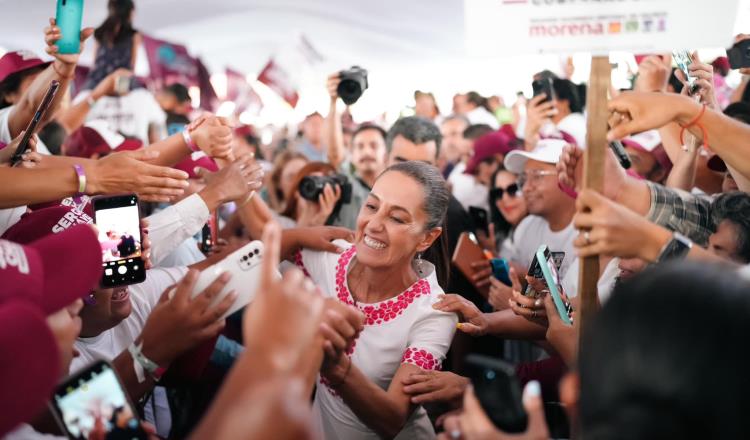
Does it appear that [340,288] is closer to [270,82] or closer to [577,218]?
[577,218]

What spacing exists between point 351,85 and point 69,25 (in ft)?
6.04

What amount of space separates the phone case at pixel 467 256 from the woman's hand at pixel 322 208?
850 millimetres

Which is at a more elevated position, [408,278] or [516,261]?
[408,278]

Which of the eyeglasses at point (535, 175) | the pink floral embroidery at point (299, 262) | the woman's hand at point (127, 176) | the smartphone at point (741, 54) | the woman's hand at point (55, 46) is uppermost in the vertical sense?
the woman's hand at point (55, 46)

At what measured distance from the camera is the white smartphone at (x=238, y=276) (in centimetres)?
183

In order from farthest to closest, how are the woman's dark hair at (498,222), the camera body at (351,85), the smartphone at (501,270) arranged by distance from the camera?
the woman's dark hair at (498,222), the camera body at (351,85), the smartphone at (501,270)

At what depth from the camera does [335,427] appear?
7.88ft

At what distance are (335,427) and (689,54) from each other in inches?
79.8

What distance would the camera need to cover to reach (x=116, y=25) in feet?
20.1

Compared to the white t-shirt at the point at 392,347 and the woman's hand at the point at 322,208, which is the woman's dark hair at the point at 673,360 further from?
the woman's hand at the point at 322,208

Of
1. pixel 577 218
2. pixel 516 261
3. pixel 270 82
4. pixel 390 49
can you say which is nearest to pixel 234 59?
pixel 390 49

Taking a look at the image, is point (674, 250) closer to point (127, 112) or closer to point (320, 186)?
point (320, 186)

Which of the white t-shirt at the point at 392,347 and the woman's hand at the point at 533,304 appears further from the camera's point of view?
the woman's hand at the point at 533,304

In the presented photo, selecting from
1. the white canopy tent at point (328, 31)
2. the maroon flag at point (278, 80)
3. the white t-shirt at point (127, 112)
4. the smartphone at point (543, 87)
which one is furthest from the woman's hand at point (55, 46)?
the white canopy tent at point (328, 31)
